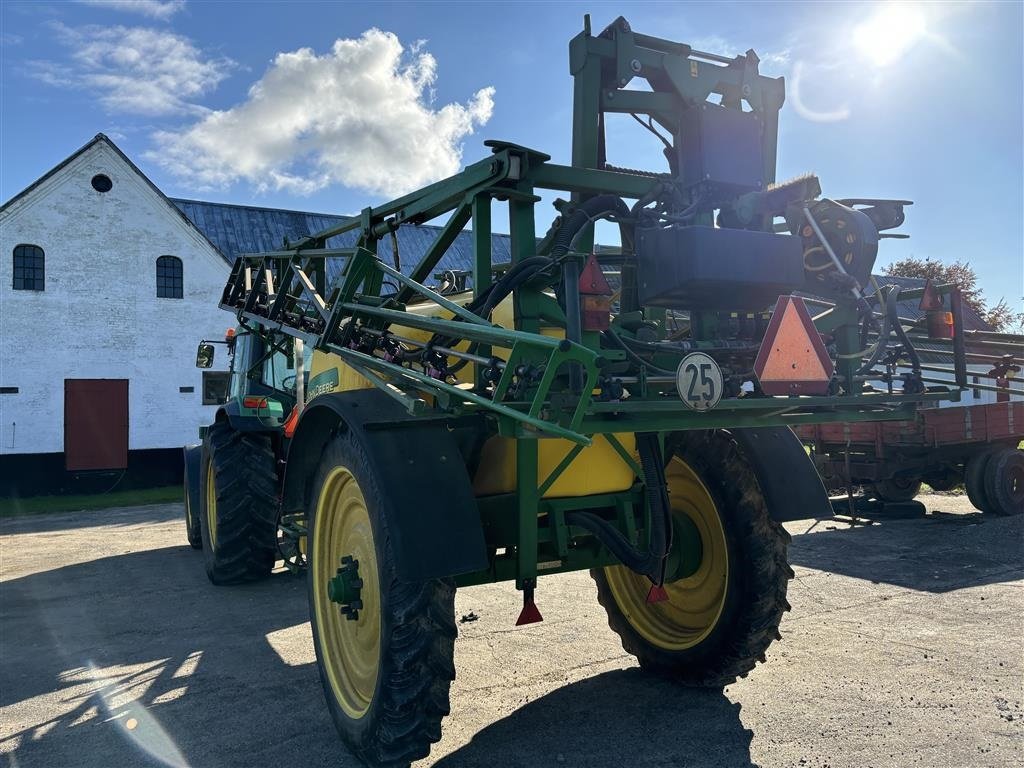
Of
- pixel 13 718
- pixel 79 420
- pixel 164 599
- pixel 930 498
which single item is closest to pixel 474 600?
pixel 164 599

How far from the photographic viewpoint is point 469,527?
307 cm

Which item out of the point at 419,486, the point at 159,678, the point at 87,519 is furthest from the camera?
the point at 87,519

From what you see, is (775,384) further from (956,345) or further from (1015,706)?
(1015,706)

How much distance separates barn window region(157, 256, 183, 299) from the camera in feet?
62.8

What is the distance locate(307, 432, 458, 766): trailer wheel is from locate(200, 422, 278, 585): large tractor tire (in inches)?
117

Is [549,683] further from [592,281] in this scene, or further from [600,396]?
[592,281]

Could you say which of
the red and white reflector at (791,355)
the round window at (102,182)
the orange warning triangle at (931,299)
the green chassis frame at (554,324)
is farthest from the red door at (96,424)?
the orange warning triangle at (931,299)

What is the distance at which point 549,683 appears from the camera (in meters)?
4.34

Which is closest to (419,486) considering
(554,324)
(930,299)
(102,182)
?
(554,324)

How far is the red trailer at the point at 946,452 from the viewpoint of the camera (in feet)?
34.6

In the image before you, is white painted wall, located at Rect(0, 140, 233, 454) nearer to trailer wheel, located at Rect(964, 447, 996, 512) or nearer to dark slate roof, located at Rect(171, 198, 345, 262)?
dark slate roof, located at Rect(171, 198, 345, 262)

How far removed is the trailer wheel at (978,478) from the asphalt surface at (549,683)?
3.74m

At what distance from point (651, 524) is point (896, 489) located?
9.40 m

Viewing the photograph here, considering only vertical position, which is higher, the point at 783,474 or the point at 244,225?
the point at 244,225
